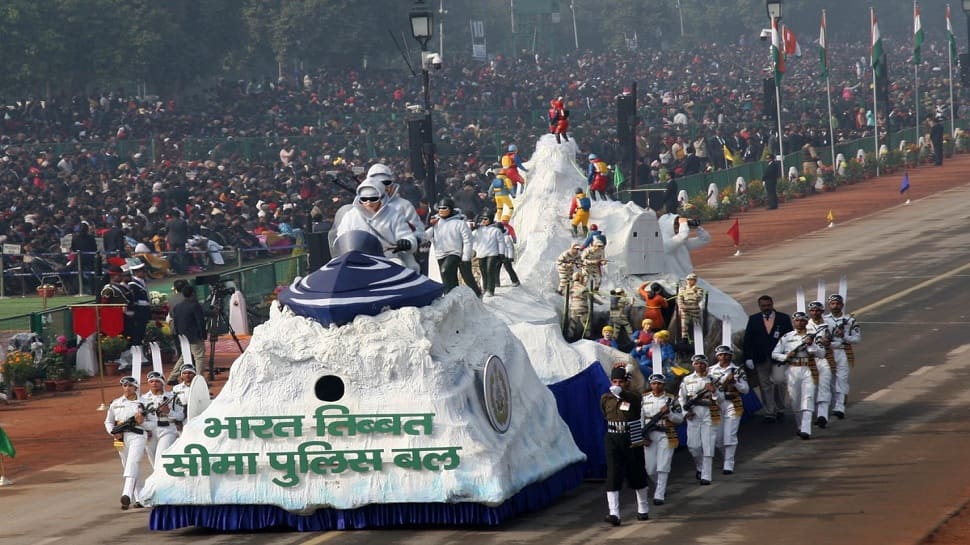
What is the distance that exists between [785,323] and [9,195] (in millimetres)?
30052

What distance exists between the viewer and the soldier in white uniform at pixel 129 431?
2086cm

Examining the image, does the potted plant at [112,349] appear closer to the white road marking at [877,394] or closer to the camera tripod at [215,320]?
the camera tripod at [215,320]

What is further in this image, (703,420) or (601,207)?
(601,207)

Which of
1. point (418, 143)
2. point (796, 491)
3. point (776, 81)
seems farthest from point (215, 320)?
point (776, 81)

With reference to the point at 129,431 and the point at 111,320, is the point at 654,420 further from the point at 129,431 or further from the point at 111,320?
the point at 111,320

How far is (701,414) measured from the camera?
842 inches

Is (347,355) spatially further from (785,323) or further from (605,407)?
(785,323)

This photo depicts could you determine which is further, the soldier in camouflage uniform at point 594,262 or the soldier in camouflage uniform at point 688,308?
the soldier in camouflage uniform at point 594,262

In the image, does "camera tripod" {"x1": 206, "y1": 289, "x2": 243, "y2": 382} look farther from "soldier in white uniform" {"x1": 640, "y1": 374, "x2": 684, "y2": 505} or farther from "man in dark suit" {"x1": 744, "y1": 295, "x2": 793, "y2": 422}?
"soldier in white uniform" {"x1": 640, "y1": 374, "x2": 684, "y2": 505}

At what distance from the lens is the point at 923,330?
1384 inches

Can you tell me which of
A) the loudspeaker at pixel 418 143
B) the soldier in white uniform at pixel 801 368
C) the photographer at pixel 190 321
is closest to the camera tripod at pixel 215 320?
the photographer at pixel 190 321

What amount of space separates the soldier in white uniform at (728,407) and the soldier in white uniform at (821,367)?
10.3ft

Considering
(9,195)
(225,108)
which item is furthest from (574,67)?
(9,195)

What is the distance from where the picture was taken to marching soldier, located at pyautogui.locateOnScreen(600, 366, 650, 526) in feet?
63.2
